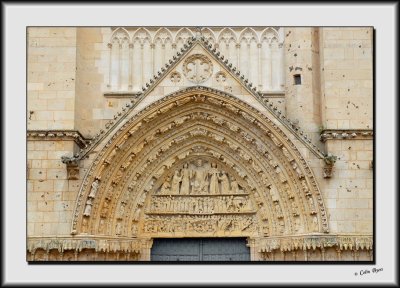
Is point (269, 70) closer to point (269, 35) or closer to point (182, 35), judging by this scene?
point (269, 35)

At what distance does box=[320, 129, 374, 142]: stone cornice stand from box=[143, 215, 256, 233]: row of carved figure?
5.84 ft

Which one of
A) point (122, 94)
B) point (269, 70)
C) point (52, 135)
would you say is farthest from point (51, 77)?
point (269, 70)

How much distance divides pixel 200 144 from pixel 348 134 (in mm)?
2292

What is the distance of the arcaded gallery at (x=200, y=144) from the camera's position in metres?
9.58

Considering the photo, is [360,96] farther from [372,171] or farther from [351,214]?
[351,214]

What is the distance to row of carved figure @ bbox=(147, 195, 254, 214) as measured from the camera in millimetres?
10453

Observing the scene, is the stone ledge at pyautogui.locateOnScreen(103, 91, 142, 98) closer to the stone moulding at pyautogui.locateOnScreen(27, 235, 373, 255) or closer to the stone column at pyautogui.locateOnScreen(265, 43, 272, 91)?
the stone column at pyautogui.locateOnScreen(265, 43, 272, 91)

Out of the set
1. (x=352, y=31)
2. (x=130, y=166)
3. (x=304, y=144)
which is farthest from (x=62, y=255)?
(x=352, y=31)

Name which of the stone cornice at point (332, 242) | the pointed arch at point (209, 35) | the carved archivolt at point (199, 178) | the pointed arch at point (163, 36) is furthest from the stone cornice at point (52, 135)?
the stone cornice at point (332, 242)

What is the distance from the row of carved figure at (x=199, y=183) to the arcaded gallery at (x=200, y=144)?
2 centimetres

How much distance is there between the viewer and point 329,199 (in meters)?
9.62

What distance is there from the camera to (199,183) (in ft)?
34.7

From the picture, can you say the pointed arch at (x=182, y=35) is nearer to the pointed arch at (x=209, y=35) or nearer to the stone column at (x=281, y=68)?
the pointed arch at (x=209, y=35)

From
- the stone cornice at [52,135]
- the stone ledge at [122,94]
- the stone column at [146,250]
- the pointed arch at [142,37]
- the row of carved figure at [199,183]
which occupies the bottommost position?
the stone column at [146,250]
